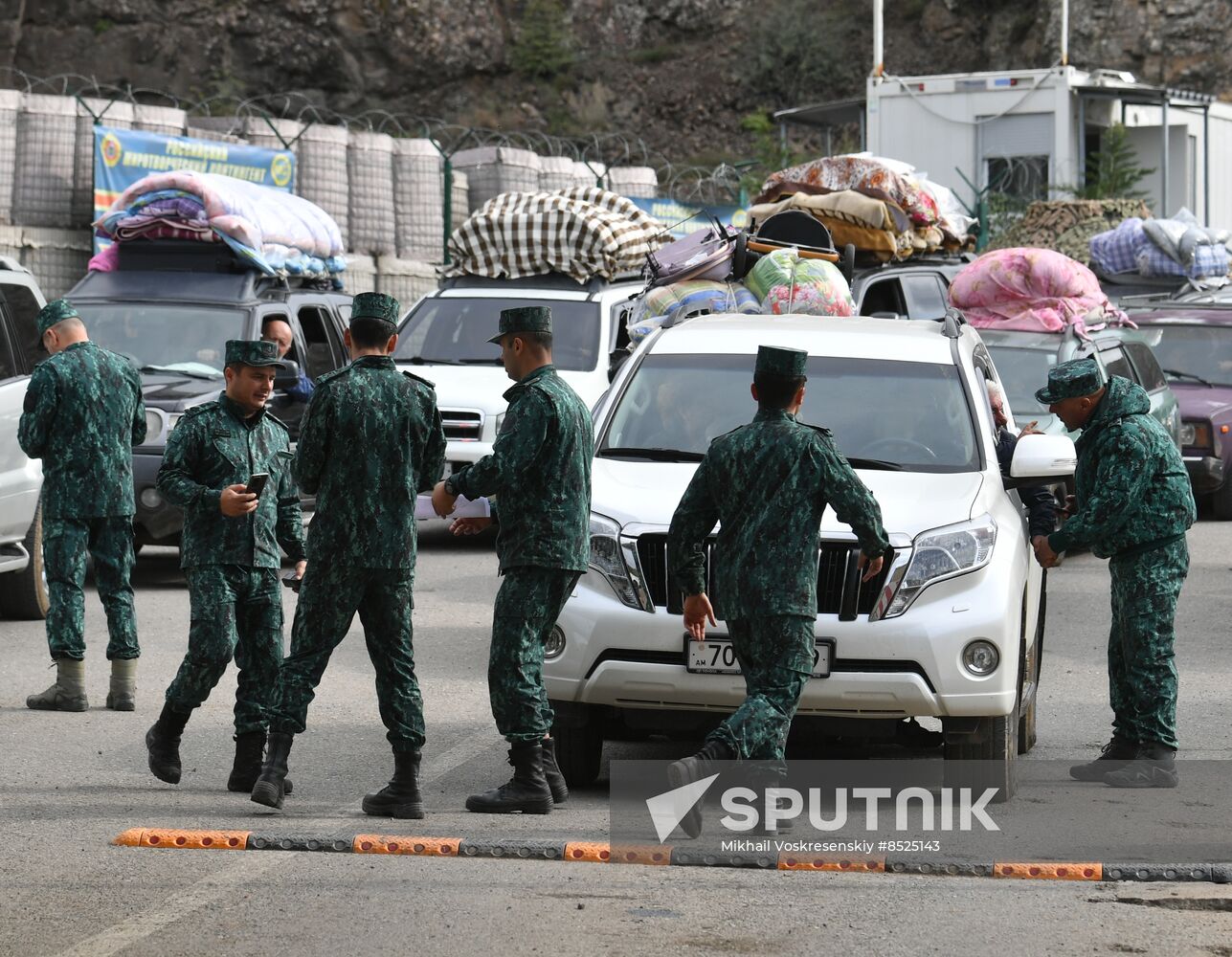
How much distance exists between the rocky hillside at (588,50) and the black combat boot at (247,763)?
47.0 m

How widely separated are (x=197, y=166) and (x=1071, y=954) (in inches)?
723

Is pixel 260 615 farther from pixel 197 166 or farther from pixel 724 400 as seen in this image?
pixel 197 166

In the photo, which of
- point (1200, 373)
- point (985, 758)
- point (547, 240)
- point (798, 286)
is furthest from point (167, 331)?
point (1200, 373)

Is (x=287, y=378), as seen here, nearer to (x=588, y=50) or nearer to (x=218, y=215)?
(x=218, y=215)

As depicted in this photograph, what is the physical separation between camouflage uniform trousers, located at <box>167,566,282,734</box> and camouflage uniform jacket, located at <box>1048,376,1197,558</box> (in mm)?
3029

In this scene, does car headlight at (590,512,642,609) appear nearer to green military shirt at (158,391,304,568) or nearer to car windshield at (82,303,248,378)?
green military shirt at (158,391,304,568)

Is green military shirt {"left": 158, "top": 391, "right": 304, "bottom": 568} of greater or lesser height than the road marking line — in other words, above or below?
above

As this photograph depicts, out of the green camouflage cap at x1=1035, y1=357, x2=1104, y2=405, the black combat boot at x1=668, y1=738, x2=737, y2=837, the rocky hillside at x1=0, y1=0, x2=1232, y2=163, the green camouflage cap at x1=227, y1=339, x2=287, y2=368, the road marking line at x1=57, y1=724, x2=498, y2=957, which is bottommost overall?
the road marking line at x1=57, y1=724, x2=498, y2=957

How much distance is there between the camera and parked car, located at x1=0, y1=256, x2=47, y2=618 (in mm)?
11492

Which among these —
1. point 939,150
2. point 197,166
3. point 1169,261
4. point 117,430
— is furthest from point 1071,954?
point 939,150

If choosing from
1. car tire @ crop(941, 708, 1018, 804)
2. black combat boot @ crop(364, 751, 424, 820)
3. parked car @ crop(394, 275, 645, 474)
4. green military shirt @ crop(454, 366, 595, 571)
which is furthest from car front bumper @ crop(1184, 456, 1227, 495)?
black combat boot @ crop(364, 751, 424, 820)

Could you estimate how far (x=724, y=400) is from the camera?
845 centimetres

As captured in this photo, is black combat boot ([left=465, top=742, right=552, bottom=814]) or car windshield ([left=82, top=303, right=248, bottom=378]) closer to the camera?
black combat boot ([left=465, top=742, right=552, bottom=814])

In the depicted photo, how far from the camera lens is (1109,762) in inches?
317
